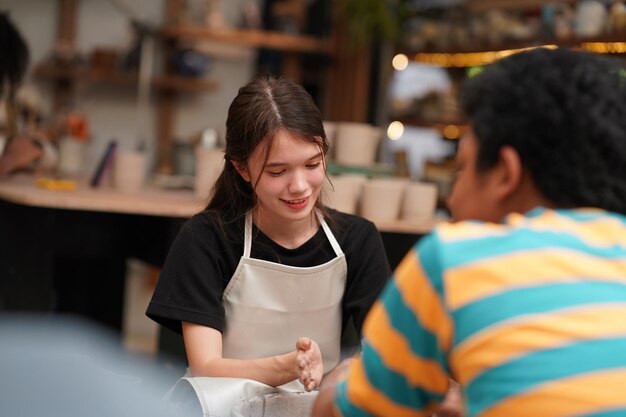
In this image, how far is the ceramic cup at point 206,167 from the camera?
3.53 m

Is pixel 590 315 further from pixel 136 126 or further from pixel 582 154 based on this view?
pixel 136 126

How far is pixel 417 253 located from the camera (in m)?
0.96

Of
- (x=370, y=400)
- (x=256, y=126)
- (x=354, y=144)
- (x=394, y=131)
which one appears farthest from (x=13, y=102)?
(x=370, y=400)

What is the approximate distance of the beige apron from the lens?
1810 mm

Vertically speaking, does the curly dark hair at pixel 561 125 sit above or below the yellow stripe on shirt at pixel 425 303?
above

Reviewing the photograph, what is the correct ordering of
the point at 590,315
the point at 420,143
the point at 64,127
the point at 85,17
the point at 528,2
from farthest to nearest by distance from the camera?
the point at 85,17
the point at 420,143
the point at 528,2
the point at 64,127
the point at 590,315

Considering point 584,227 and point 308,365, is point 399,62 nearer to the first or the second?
point 308,365

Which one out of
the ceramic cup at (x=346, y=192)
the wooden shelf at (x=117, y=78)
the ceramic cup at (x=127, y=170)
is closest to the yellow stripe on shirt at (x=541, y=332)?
the ceramic cup at (x=346, y=192)

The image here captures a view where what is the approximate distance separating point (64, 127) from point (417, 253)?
3.87 metres

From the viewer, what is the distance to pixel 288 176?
6.02ft

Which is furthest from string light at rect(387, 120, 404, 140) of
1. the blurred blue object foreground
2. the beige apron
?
the blurred blue object foreground

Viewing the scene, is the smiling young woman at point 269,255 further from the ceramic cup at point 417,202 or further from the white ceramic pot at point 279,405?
the ceramic cup at point 417,202

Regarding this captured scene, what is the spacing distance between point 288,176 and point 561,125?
920 millimetres

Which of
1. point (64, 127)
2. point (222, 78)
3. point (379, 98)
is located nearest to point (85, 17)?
point (222, 78)
